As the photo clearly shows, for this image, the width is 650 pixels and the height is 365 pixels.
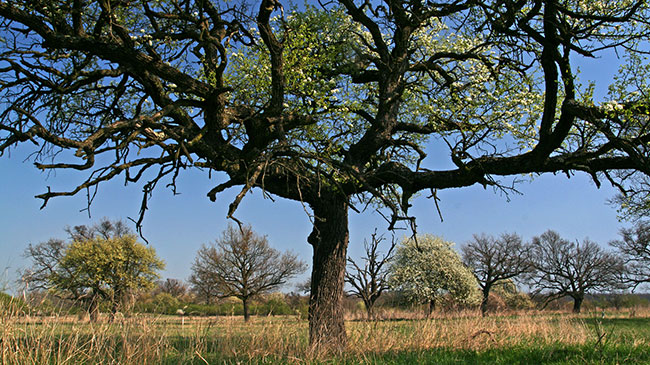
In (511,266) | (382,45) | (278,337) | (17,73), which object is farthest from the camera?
(511,266)

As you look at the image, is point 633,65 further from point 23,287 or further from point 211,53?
point 23,287

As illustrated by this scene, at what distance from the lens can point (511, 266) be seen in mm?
39688

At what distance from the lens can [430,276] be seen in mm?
29281

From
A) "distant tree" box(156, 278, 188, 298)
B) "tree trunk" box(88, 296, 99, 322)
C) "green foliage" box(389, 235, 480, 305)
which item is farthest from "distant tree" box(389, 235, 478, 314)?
"distant tree" box(156, 278, 188, 298)

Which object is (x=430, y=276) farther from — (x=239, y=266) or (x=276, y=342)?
(x=276, y=342)

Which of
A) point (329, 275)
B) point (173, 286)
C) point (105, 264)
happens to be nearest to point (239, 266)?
point (105, 264)

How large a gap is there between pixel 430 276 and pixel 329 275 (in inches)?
881

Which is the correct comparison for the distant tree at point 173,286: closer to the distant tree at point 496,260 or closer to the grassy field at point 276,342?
the distant tree at point 496,260

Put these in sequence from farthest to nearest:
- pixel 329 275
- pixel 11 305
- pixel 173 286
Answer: pixel 173 286 < pixel 329 275 < pixel 11 305

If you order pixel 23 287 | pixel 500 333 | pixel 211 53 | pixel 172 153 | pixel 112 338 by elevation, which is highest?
pixel 211 53

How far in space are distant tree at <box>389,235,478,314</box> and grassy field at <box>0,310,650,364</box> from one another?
18.7m

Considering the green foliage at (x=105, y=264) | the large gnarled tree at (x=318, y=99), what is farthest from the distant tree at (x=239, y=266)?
the large gnarled tree at (x=318, y=99)

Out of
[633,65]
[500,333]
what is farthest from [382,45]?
[500,333]

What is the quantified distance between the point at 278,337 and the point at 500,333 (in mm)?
4909
